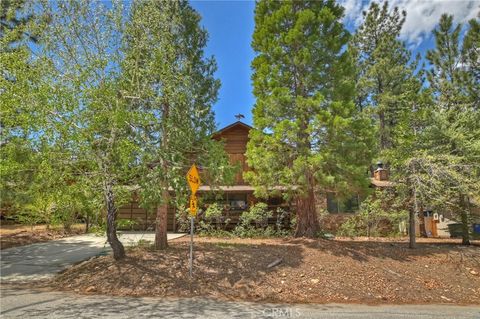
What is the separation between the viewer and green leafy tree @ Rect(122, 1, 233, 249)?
310 inches

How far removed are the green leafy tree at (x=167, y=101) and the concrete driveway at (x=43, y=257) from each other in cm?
285

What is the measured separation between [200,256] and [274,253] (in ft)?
6.96

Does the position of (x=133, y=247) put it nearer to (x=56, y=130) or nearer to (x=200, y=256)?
(x=200, y=256)

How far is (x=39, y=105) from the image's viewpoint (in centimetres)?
707

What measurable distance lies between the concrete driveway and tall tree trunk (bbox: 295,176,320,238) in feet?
20.0

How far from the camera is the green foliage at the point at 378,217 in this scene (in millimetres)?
11212

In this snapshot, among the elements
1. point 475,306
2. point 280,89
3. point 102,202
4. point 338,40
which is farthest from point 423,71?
point 102,202

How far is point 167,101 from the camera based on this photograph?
28.7ft

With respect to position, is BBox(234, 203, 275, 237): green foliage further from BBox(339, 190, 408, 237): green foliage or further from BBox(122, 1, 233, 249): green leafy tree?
BBox(122, 1, 233, 249): green leafy tree

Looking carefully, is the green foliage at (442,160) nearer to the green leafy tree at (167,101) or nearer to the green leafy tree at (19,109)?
the green leafy tree at (167,101)

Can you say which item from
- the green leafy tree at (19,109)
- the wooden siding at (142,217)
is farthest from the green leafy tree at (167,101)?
the wooden siding at (142,217)

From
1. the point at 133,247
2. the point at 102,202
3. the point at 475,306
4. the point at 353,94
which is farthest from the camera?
the point at 353,94

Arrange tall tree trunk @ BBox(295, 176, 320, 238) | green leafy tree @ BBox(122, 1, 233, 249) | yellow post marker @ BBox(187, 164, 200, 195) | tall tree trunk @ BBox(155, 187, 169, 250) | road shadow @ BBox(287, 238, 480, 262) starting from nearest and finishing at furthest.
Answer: yellow post marker @ BBox(187, 164, 200, 195)
green leafy tree @ BBox(122, 1, 233, 249)
road shadow @ BBox(287, 238, 480, 262)
tall tree trunk @ BBox(155, 187, 169, 250)
tall tree trunk @ BBox(295, 176, 320, 238)

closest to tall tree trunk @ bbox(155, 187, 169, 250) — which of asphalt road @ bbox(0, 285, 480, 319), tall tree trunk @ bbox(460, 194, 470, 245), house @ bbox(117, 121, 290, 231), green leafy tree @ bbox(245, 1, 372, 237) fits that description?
asphalt road @ bbox(0, 285, 480, 319)
